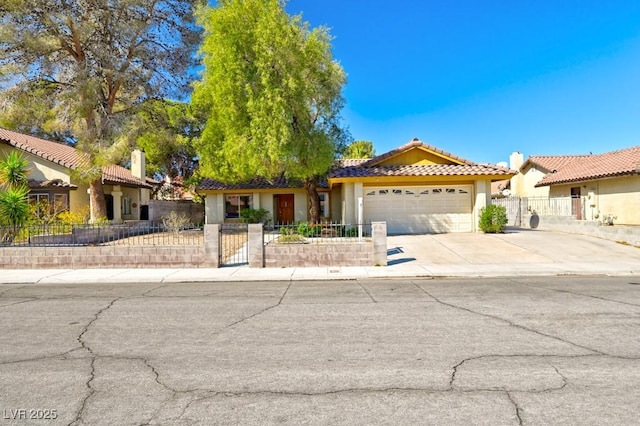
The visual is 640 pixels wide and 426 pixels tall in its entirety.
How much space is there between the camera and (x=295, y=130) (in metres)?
18.9

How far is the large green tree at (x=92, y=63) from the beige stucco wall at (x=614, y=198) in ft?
81.2

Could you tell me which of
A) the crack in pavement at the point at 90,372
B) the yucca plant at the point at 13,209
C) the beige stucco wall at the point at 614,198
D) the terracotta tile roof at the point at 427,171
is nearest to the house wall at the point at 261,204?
the terracotta tile roof at the point at 427,171

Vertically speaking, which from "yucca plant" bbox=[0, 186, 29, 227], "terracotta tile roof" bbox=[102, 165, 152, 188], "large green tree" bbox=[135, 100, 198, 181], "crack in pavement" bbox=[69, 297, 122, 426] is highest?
"large green tree" bbox=[135, 100, 198, 181]

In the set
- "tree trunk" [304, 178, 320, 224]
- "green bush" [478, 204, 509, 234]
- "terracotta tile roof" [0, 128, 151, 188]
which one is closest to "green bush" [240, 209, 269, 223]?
"tree trunk" [304, 178, 320, 224]

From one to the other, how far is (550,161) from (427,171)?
53.9 ft

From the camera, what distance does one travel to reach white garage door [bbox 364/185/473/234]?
801 inches

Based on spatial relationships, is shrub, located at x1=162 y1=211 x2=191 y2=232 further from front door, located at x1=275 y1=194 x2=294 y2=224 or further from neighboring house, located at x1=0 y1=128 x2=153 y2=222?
front door, located at x1=275 y1=194 x2=294 y2=224

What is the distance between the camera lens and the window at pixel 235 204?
89.6ft

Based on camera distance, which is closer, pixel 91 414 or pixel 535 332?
pixel 91 414

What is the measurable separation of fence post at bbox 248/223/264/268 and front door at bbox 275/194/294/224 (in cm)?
1490

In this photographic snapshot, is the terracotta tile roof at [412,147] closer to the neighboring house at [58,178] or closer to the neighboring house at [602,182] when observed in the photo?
the neighboring house at [602,182]

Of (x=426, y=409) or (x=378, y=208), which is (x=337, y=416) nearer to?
(x=426, y=409)

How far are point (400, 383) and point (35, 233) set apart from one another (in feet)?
47.6

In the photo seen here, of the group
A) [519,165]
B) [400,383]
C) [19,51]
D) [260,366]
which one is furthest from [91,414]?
[519,165]
